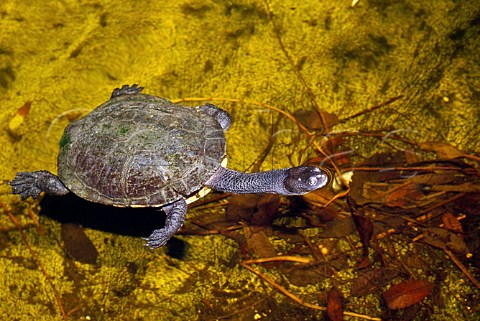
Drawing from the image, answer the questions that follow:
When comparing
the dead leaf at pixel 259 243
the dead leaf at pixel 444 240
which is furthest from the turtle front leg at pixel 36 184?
the dead leaf at pixel 444 240

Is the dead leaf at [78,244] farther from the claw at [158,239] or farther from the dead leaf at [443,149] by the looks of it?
the dead leaf at [443,149]

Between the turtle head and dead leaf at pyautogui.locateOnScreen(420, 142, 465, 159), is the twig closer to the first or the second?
the turtle head

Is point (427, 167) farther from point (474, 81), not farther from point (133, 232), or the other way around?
point (133, 232)

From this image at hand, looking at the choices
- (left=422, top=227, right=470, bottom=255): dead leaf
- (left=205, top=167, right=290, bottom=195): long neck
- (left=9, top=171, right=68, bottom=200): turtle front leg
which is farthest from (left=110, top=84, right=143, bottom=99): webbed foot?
(left=422, top=227, right=470, bottom=255): dead leaf

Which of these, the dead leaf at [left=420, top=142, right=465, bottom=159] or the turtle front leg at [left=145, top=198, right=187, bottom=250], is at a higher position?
the turtle front leg at [left=145, top=198, right=187, bottom=250]

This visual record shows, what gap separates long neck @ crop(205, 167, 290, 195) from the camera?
2.49 m

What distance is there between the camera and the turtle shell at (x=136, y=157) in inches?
95.8

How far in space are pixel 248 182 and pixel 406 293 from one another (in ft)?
3.87

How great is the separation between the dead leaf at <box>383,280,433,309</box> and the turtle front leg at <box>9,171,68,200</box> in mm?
2110

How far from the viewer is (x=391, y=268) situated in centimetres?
274

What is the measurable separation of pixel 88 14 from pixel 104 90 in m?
0.71

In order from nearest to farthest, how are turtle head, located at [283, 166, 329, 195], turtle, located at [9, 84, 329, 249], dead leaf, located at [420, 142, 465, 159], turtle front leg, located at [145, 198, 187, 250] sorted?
1. turtle head, located at [283, 166, 329, 195]
2. turtle, located at [9, 84, 329, 249]
3. turtle front leg, located at [145, 198, 187, 250]
4. dead leaf, located at [420, 142, 465, 159]

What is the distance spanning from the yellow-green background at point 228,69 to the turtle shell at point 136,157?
0.50 meters

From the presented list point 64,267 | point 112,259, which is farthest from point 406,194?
point 64,267
